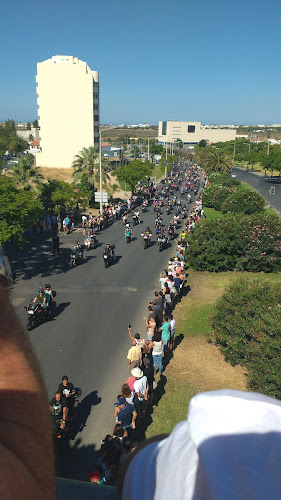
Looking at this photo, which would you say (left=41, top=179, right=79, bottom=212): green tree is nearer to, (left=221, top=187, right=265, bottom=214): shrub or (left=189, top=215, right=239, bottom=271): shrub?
(left=189, top=215, right=239, bottom=271): shrub

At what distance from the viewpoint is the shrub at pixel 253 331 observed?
7.99m

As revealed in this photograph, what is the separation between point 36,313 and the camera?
37.5 ft

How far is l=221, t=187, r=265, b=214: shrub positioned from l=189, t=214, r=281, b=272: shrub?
11.1 meters

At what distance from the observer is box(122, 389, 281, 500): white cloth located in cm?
68

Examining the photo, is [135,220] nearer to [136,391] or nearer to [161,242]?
[161,242]

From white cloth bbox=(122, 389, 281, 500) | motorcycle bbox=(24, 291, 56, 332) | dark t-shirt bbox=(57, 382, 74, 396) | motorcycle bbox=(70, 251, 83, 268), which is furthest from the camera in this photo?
motorcycle bbox=(70, 251, 83, 268)

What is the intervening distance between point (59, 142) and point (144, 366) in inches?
2474

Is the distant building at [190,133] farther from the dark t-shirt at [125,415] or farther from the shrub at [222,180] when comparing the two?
the dark t-shirt at [125,415]

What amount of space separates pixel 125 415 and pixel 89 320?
19.2ft

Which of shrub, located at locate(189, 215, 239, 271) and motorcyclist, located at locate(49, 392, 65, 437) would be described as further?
shrub, located at locate(189, 215, 239, 271)

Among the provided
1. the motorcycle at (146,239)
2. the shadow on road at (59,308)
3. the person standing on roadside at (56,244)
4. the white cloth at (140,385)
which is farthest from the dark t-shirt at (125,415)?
the motorcycle at (146,239)

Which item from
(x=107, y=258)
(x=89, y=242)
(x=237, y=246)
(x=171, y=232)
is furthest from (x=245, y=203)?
(x=107, y=258)

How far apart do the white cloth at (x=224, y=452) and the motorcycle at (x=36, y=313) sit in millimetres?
10701

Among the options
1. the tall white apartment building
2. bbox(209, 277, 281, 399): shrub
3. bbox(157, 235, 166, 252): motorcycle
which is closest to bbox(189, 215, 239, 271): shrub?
bbox(157, 235, 166, 252): motorcycle
